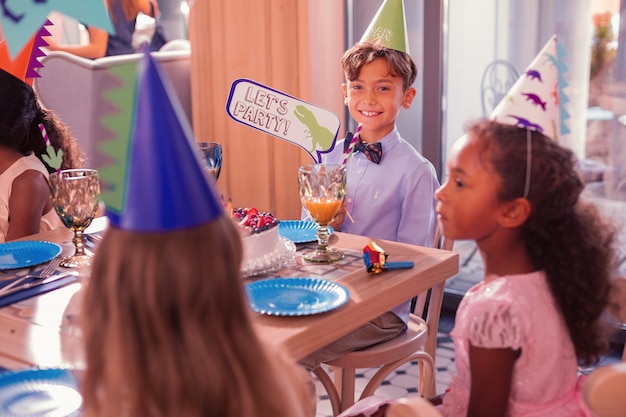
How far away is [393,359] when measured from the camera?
1.91 metres

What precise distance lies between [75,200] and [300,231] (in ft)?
1.77

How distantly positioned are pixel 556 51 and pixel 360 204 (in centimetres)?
96

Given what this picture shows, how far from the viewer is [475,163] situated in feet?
4.32

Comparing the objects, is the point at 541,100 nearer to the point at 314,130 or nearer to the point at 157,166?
the point at 314,130

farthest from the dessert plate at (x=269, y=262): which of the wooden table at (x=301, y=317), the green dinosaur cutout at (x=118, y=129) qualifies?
the green dinosaur cutout at (x=118, y=129)

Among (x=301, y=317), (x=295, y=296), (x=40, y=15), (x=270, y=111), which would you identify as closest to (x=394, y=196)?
(x=270, y=111)

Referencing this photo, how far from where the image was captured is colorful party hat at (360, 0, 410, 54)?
7.05 feet

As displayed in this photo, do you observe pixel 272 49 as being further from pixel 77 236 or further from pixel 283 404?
pixel 283 404

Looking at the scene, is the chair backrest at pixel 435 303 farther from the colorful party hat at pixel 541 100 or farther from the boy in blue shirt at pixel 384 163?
the colorful party hat at pixel 541 100

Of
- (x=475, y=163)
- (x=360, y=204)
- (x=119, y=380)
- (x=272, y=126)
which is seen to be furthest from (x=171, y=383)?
(x=360, y=204)

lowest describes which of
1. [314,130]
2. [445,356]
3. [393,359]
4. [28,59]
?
[445,356]

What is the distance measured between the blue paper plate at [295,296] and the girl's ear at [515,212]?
0.31 m

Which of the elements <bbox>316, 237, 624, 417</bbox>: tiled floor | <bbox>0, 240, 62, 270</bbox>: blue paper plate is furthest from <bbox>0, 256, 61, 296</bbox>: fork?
<bbox>316, 237, 624, 417</bbox>: tiled floor

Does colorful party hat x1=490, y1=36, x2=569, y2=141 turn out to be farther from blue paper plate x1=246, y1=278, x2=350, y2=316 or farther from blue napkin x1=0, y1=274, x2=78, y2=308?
blue napkin x1=0, y1=274, x2=78, y2=308
